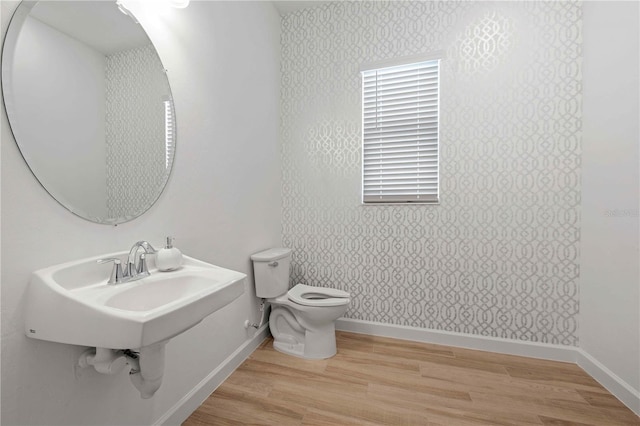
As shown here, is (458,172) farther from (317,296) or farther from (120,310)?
(120,310)

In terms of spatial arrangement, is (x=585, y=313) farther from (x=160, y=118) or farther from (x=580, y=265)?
(x=160, y=118)

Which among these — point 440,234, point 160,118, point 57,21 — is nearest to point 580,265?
point 440,234

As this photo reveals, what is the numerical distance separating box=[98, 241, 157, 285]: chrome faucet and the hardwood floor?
88 cm

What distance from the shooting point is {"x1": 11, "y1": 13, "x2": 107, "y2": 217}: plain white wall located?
2.73ft

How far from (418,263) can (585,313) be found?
42.3 inches

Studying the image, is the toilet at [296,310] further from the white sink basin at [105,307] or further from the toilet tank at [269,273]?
the white sink basin at [105,307]

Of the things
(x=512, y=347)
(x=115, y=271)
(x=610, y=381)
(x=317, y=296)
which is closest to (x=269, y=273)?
(x=317, y=296)

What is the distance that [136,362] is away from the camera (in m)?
0.95

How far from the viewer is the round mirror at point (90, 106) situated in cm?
83

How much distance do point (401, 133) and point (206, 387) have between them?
2.20 metres

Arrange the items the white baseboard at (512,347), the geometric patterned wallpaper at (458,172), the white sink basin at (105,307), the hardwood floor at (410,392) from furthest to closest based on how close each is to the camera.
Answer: the geometric patterned wallpaper at (458,172)
the white baseboard at (512,347)
the hardwood floor at (410,392)
the white sink basin at (105,307)

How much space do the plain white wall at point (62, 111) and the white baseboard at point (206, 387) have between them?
103 centimetres

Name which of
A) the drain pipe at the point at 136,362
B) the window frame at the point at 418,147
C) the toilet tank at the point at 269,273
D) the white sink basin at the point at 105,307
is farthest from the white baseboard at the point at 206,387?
the window frame at the point at 418,147

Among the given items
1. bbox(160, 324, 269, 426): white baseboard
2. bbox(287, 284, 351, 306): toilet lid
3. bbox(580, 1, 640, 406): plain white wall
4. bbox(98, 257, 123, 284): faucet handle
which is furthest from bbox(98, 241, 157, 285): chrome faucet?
bbox(580, 1, 640, 406): plain white wall
